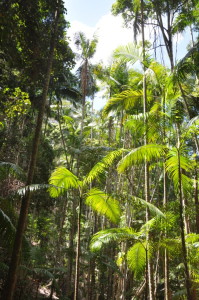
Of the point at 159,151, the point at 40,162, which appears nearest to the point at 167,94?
the point at 159,151

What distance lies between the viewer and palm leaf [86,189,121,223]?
5.77 metres

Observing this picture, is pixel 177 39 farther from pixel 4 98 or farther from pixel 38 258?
pixel 38 258

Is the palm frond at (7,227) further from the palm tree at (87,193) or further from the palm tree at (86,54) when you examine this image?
the palm tree at (86,54)

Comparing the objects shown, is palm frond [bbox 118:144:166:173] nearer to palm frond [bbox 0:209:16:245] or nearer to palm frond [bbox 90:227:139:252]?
palm frond [bbox 90:227:139:252]

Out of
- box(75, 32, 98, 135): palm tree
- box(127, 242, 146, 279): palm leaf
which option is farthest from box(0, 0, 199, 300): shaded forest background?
box(75, 32, 98, 135): palm tree

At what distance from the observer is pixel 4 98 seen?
22.4 ft

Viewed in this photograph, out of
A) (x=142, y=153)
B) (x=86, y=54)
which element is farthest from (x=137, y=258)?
(x=86, y=54)

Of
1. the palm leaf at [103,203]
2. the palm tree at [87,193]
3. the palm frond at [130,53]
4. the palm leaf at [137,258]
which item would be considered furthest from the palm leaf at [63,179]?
the palm frond at [130,53]

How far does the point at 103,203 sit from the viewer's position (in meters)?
6.03

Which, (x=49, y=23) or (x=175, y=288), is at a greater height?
(x=49, y=23)

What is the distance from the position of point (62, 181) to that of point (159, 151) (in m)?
2.41

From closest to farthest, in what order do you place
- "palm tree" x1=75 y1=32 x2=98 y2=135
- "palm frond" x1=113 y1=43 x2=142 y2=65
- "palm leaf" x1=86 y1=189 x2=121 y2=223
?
"palm leaf" x1=86 y1=189 x2=121 y2=223 → "palm frond" x1=113 y1=43 x2=142 y2=65 → "palm tree" x1=75 y1=32 x2=98 y2=135

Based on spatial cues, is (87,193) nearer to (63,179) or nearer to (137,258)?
(63,179)

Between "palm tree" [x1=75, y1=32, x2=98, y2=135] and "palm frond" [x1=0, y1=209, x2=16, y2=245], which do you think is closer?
"palm frond" [x1=0, y1=209, x2=16, y2=245]
